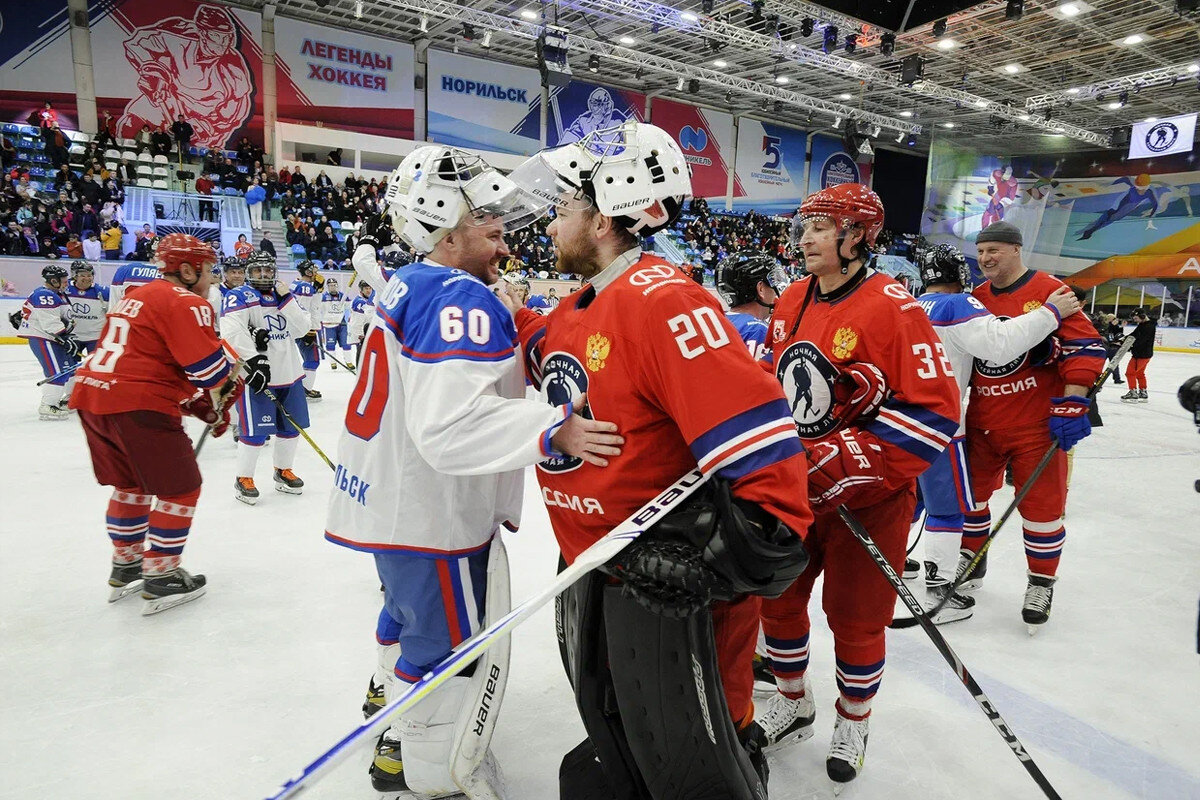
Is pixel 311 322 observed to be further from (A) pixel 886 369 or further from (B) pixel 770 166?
(B) pixel 770 166

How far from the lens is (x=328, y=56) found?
17.8 meters

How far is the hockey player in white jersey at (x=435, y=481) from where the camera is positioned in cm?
167

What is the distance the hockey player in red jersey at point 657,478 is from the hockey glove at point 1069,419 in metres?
2.25

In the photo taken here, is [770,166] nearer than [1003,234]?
No

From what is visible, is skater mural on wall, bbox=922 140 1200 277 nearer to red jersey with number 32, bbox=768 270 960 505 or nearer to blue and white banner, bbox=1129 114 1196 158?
blue and white banner, bbox=1129 114 1196 158

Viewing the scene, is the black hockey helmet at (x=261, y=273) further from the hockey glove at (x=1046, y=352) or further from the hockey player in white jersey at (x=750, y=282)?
the hockey glove at (x=1046, y=352)

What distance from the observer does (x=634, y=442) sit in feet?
4.70

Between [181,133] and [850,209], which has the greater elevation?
[181,133]

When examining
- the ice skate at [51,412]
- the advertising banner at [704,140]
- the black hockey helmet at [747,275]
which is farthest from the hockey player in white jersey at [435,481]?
the advertising banner at [704,140]

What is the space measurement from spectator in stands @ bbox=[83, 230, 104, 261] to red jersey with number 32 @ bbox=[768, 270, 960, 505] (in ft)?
47.5

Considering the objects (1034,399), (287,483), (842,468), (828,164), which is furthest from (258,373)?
(828,164)

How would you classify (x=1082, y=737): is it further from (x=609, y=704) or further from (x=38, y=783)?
(x=38, y=783)

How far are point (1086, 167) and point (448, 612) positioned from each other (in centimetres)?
2897

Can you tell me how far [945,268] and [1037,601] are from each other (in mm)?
1619
